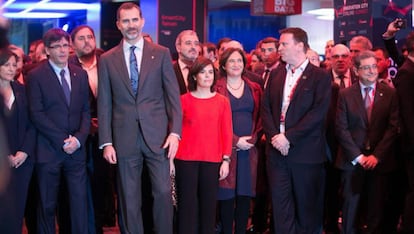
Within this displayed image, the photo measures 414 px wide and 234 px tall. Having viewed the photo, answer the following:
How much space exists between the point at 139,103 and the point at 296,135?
126 cm

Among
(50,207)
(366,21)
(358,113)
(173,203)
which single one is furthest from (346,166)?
(366,21)

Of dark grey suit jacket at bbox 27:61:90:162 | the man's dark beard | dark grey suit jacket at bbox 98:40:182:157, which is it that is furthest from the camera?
the man's dark beard

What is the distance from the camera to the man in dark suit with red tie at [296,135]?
16.9 ft

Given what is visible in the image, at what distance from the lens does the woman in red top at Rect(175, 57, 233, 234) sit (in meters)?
5.04

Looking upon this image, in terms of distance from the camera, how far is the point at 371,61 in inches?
212

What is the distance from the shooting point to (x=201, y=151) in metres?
5.03

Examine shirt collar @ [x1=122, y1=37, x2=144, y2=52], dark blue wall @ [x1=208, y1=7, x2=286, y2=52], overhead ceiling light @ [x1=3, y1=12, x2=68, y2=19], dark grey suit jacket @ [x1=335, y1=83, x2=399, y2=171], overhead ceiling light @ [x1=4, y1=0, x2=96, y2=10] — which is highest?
overhead ceiling light @ [x1=4, y1=0, x2=96, y2=10]

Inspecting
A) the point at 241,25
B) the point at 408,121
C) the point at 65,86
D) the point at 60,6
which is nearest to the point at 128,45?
the point at 65,86

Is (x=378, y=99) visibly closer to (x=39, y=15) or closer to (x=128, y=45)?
(x=128, y=45)

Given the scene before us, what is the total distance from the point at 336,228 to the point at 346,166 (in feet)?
2.87

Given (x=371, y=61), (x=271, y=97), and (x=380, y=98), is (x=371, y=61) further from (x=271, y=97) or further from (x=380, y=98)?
(x=271, y=97)

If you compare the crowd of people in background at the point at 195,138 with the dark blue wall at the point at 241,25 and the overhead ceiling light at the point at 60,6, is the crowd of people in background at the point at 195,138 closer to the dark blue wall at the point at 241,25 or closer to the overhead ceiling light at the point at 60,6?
the overhead ceiling light at the point at 60,6

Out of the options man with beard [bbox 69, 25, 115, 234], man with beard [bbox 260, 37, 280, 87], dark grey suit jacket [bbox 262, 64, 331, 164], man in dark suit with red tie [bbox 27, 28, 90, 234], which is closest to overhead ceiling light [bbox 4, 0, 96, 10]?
man with beard [bbox 260, 37, 280, 87]

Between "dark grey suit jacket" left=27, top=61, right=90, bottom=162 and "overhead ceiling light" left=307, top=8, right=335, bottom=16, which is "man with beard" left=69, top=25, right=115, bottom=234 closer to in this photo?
"dark grey suit jacket" left=27, top=61, right=90, bottom=162
